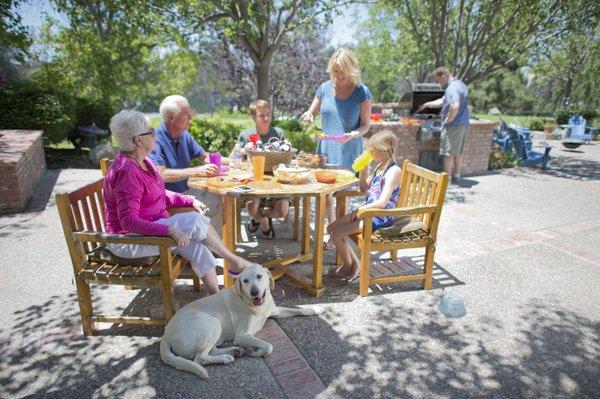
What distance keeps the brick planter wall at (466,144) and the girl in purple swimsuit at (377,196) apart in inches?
170

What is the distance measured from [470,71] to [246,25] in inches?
235

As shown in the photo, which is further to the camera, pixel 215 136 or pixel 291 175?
pixel 215 136

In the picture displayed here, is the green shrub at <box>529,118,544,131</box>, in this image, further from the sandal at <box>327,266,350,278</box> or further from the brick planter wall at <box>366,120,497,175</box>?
the sandal at <box>327,266,350,278</box>

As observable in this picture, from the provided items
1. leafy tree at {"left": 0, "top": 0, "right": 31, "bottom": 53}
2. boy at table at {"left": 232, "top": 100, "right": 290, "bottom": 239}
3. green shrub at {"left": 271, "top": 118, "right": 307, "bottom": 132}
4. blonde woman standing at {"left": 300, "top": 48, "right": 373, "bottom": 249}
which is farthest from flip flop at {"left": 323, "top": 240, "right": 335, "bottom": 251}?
leafy tree at {"left": 0, "top": 0, "right": 31, "bottom": 53}

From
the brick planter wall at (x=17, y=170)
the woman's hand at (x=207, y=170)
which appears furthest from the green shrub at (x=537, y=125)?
the brick planter wall at (x=17, y=170)

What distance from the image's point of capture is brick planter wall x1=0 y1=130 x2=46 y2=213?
523 cm

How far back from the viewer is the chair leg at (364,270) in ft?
10.7

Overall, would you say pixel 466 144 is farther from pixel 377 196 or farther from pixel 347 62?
pixel 377 196

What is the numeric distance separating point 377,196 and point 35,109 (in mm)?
8059

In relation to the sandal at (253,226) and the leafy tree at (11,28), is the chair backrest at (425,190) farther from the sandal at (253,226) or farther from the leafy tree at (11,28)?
the leafy tree at (11,28)

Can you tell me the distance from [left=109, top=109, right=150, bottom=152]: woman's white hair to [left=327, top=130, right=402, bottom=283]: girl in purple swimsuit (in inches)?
69.7

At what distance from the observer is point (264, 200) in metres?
4.62

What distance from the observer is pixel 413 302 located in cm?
335

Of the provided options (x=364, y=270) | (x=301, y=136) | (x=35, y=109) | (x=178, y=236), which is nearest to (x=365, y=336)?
(x=364, y=270)
